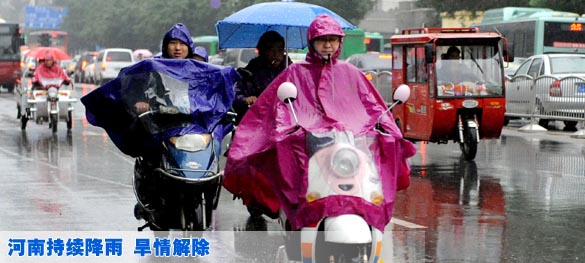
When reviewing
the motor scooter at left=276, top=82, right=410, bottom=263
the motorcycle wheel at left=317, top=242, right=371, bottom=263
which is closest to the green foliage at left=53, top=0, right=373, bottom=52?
the motor scooter at left=276, top=82, right=410, bottom=263

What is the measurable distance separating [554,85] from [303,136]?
16.5 metres

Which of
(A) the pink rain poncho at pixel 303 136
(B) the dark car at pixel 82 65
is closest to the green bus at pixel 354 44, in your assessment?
(B) the dark car at pixel 82 65

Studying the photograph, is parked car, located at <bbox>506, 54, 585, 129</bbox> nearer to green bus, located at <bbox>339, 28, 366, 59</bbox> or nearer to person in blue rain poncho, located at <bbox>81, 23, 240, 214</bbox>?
person in blue rain poncho, located at <bbox>81, 23, 240, 214</bbox>

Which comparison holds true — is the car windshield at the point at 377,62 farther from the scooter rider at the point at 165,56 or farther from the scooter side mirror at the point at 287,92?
the scooter side mirror at the point at 287,92

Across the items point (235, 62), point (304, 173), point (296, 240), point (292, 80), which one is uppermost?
point (292, 80)

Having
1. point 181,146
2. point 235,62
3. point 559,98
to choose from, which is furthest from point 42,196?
point 235,62

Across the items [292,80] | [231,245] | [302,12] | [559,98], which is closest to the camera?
[292,80]

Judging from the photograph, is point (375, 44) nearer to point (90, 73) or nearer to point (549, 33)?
point (90, 73)

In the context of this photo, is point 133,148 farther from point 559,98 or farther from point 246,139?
point 559,98

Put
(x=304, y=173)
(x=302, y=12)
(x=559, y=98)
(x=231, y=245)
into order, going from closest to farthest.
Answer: (x=304, y=173), (x=231, y=245), (x=302, y=12), (x=559, y=98)

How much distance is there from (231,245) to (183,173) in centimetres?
126

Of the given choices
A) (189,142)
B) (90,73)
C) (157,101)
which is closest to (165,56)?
(157,101)

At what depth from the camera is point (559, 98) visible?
22047 millimetres

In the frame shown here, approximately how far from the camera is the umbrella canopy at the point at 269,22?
37.9ft
